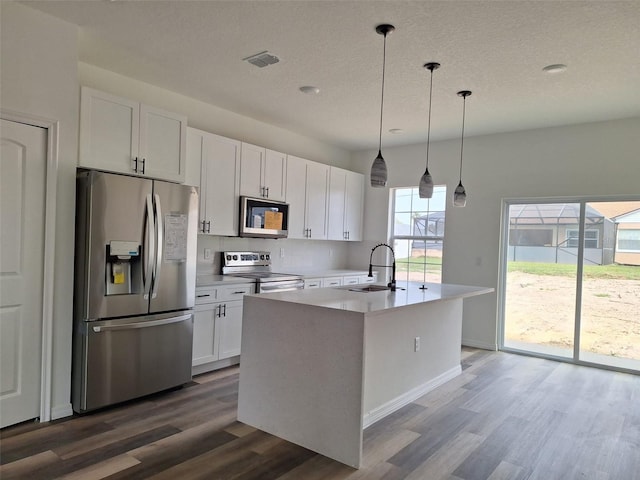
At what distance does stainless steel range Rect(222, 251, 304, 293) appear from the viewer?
4.37 metres

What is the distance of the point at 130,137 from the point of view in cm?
335

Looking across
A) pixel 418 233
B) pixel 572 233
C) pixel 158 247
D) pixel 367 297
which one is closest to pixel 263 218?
pixel 158 247

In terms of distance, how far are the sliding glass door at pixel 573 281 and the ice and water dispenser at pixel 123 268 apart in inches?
165

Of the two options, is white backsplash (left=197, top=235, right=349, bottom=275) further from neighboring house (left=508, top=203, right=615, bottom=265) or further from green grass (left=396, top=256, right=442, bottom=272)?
neighboring house (left=508, top=203, right=615, bottom=265)

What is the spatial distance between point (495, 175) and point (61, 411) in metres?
4.98

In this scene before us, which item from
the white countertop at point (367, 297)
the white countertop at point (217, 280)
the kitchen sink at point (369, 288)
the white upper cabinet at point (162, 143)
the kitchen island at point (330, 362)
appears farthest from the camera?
the white countertop at point (217, 280)

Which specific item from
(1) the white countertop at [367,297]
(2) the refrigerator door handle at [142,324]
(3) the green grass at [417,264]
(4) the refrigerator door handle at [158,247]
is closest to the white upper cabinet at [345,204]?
(3) the green grass at [417,264]

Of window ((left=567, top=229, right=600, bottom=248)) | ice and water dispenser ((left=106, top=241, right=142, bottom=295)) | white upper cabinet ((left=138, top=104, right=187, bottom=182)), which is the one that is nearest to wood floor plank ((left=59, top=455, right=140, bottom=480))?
ice and water dispenser ((left=106, top=241, right=142, bottom=295))

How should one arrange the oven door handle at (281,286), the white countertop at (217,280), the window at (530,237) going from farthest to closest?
the window at (530,237)
the oven door handle at (281,286)
the white countertop at (217,280)

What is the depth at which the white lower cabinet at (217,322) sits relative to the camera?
3865mm

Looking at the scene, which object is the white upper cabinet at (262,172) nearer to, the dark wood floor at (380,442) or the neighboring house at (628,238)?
the dark wood floor at (380,442)

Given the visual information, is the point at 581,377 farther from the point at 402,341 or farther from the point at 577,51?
the point at 577,51

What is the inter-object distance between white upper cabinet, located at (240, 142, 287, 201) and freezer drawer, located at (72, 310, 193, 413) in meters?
1.60

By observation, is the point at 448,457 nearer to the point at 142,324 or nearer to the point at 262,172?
the point at 142,324
